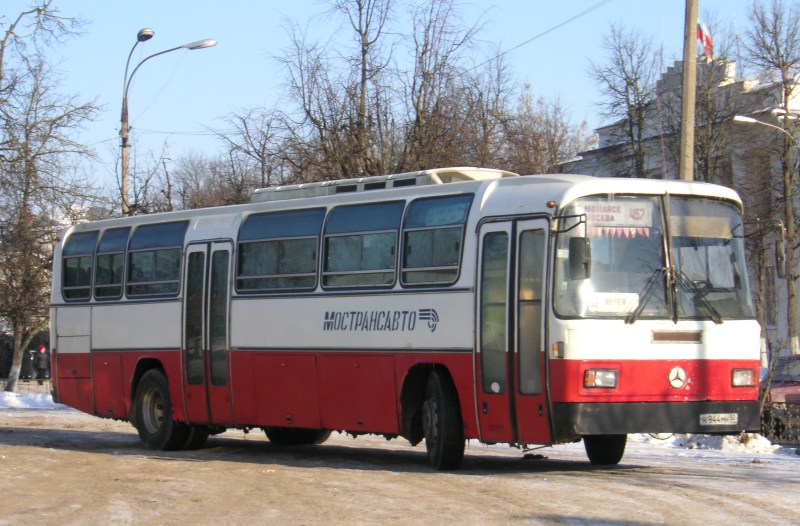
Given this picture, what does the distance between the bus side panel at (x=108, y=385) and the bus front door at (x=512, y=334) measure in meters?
7.44

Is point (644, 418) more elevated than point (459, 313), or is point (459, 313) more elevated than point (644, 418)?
point (459, 313)

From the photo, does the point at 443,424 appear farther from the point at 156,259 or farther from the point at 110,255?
the point at 110,255

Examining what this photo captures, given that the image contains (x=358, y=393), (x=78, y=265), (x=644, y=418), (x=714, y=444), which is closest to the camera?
(x=644, y=418)

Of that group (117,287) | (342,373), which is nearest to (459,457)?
(342,373)

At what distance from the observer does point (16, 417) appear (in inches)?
1063

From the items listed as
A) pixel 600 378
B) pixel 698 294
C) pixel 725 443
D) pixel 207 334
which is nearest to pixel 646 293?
pixel 698 294

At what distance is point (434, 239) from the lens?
13695 millimetres

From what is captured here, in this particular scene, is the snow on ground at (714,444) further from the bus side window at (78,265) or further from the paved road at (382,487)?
the bus side window at (78,265)

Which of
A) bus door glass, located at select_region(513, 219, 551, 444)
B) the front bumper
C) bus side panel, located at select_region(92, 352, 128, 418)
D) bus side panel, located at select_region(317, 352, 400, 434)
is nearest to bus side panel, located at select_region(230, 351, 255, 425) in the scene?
bus side panel, located at select_region(317, 352, 400, 434)

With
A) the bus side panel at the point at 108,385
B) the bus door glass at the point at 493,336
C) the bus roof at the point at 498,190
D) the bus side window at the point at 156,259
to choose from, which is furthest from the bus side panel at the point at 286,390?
the bus side panel at the point at 108,385

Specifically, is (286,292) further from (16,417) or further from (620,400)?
(16,417)

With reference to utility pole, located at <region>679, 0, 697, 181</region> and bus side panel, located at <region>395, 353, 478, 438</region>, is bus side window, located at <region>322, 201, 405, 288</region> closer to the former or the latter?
bus side panel, located at <region>395, 353, 478, 438</region>

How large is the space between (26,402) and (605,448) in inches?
918

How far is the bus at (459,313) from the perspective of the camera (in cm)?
1227
